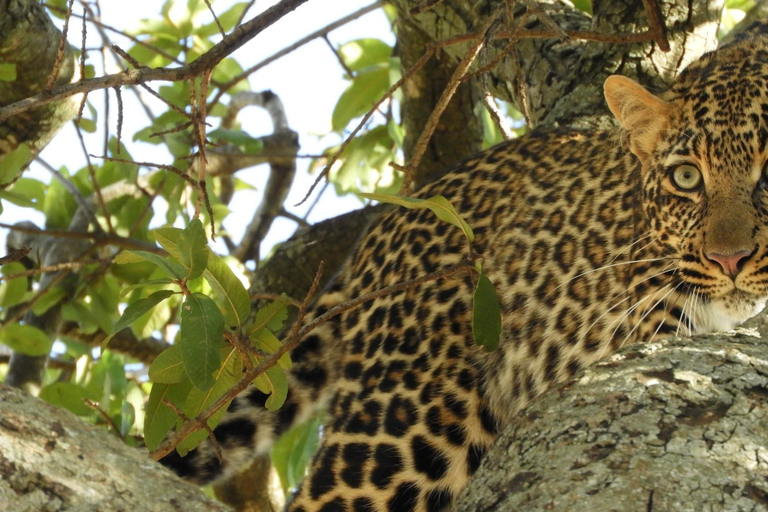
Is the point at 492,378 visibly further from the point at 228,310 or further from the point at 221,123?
the point at 221,123

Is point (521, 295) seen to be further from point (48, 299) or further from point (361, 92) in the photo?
point (48, 299)

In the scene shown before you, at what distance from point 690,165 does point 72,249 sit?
11.5ft

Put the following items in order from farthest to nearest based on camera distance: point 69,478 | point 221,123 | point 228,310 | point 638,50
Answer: point 221,123 → point 638,50 → point 228,310 → point 69,478

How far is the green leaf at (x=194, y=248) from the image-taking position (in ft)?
9.55

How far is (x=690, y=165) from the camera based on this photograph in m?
3.82

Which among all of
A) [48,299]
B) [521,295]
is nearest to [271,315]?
[521,295]

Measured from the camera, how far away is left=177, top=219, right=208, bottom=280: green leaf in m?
2.91

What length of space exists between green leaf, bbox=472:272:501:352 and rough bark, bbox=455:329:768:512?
779 millimetres

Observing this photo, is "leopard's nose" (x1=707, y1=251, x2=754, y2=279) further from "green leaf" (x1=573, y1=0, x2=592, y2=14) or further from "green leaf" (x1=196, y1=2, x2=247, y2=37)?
"green leaf" (x1=196, y1=2, x2=247, y2=37)

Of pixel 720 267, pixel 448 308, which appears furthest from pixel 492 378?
pixel 720 267

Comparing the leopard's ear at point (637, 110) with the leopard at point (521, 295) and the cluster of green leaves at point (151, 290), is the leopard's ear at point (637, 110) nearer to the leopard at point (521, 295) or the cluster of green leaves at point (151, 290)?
the leopard at point (521, 295)

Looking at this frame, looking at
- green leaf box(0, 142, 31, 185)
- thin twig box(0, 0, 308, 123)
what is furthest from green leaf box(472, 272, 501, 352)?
green leaf box(0, 142, 31, 185)

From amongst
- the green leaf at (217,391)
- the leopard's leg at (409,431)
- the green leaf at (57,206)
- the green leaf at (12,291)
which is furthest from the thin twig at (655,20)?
the green leaf at (57,206)

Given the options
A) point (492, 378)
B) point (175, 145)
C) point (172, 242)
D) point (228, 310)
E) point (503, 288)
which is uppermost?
point (175, 145)
